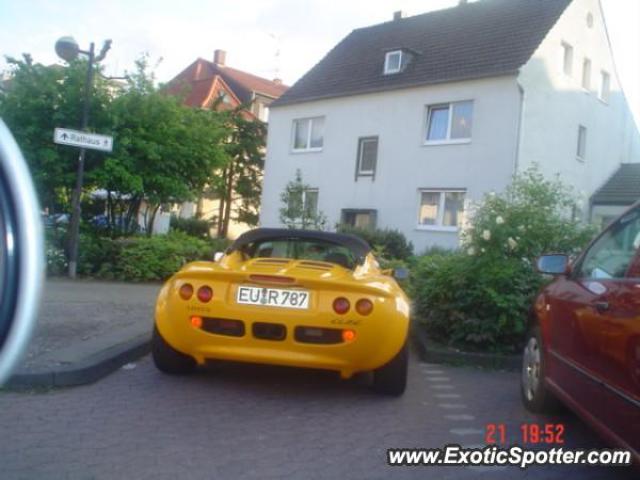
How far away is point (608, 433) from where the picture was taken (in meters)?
3.43

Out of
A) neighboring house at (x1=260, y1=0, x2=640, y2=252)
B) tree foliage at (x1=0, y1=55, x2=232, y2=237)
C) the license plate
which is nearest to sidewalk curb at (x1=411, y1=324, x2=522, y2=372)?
the license plate

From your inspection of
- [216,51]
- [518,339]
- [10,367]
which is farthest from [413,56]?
[216,51]

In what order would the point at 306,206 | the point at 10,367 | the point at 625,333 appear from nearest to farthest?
1. the point at 10,367
2. the point at 625,333
3. the point at 306,206

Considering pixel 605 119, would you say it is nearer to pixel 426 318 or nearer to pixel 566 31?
pixel 566 31

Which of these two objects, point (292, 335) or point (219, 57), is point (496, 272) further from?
point (219, 57)

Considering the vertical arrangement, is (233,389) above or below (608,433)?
below

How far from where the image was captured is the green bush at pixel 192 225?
35.5 meters

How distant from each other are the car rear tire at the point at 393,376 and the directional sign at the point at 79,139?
6.27 m

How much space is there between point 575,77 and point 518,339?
717 inches

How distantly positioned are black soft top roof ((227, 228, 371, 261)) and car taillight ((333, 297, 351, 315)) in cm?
123

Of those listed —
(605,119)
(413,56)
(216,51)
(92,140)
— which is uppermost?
(216,51)

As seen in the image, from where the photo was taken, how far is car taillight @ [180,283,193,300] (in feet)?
16.3

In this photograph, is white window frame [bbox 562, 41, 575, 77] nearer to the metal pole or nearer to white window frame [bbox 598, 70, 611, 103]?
white window frame [bbox 598, 70, 611, 103]

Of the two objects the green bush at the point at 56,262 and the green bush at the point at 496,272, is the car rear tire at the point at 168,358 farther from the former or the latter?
the green bush at the point at 56,262
